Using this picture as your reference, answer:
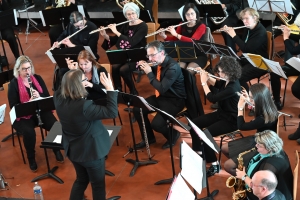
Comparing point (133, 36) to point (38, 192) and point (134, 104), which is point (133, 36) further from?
point (38, 192)

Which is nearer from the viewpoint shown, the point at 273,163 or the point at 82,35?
the point at 273,163

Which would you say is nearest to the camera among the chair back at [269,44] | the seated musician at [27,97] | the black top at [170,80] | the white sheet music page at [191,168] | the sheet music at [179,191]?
the sheet music at [179,191]

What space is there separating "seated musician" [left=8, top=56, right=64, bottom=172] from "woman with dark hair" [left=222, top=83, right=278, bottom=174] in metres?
2.10

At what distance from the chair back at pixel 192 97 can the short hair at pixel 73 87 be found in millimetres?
1586

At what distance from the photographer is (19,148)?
6.09 meters

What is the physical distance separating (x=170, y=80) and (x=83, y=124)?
4.75 feet

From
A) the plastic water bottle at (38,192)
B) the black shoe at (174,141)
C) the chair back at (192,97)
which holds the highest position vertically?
the chair back at (192,97)

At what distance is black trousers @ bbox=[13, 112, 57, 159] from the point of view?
555cm

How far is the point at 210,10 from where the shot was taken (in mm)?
7086

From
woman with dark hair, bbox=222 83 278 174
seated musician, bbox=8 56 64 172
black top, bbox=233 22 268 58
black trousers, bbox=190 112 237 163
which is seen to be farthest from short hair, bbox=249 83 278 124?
seated musician, bbox=8 56 64 172

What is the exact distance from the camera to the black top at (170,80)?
5.33 meters

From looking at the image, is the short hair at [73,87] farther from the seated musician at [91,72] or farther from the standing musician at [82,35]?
the standing musician at [82,35]

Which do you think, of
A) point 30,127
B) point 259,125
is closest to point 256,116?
point 259,125

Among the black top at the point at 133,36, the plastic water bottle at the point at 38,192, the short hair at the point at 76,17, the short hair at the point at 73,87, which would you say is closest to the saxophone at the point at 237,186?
the short hair at the point at 73,87
